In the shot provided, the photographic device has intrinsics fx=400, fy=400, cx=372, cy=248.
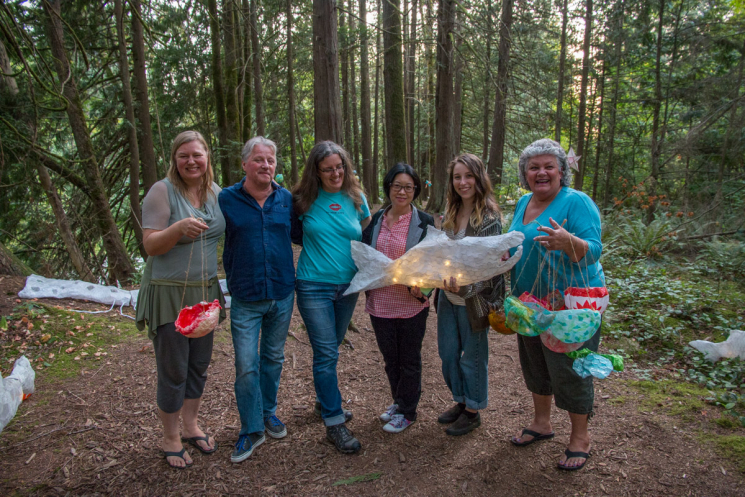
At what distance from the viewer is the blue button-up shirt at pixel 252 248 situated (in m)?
2.51

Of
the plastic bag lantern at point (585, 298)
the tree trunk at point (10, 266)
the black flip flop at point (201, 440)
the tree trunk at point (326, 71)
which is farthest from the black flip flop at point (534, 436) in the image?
the tree trunk at point (10, 266)

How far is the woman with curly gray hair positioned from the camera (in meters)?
2.17

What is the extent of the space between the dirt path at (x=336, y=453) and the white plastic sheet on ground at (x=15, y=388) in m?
0.09

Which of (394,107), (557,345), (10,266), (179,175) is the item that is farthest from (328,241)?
(394,107)

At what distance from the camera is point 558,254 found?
2279 mm

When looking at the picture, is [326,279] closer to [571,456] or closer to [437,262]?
[437,262]

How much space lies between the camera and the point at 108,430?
2.86 metres

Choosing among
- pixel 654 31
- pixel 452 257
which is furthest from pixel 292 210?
pixel 654 31

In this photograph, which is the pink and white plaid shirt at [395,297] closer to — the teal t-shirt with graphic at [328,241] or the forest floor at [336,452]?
the teal t-shirt with graphic at [328,241]

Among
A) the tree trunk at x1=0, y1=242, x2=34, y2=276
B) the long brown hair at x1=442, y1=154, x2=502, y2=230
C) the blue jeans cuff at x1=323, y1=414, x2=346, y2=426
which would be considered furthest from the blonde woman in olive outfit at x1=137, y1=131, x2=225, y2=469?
the tree trunk at x1=0, y1=242, x2=34, y2=276

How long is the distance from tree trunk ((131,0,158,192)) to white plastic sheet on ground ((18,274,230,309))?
2.42 metres

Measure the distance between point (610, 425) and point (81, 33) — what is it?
32.7ft

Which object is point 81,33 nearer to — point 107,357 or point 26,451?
point 107,357

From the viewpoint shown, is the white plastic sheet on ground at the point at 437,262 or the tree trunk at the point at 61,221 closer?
the white plastic sheet on ground at the point at 437,262
